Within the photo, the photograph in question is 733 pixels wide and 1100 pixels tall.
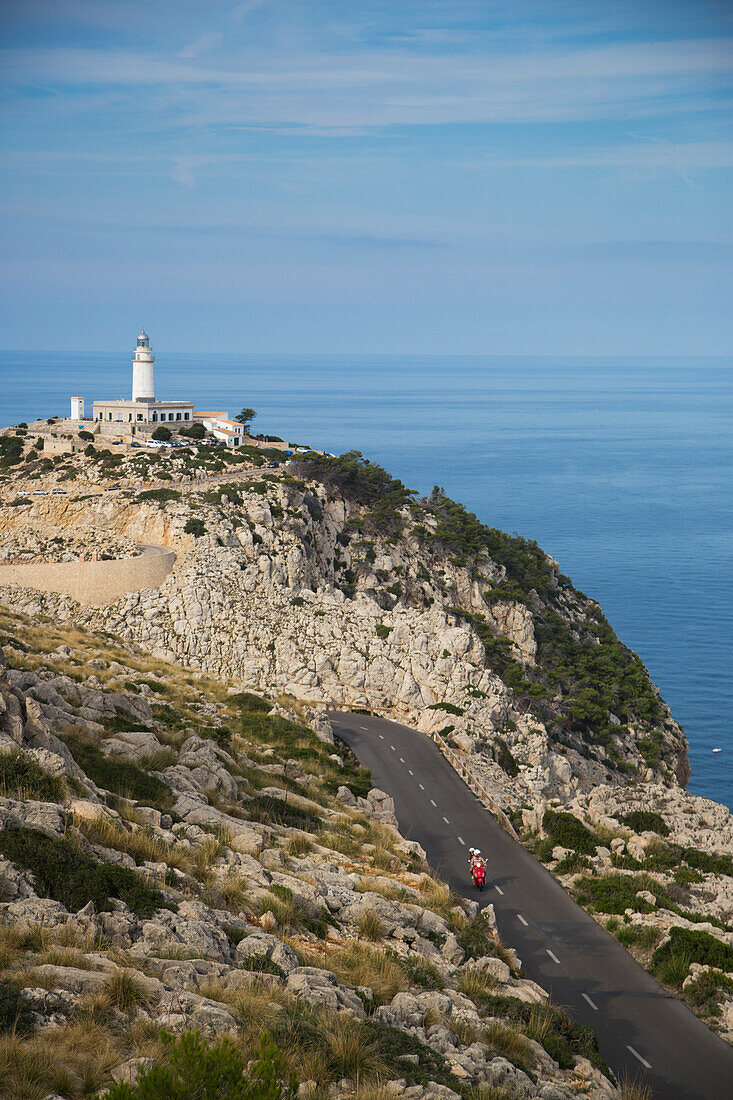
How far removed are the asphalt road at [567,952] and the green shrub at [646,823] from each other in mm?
5603

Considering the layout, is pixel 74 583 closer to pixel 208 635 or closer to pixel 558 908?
pixel 208 635

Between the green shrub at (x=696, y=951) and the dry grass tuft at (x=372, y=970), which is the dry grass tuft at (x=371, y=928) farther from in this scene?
the green shrub at (x=696, y=951)

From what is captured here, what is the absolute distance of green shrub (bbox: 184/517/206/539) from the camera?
5766 centimetres

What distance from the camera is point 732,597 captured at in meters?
101

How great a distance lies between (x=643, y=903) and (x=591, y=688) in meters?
42.5

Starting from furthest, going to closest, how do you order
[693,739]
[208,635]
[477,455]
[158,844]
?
[477,455]
[693,739]
[208,635]
[158,844]

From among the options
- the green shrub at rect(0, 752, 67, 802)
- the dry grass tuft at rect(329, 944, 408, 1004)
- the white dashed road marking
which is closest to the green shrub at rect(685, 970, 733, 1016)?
the white dashed road marking

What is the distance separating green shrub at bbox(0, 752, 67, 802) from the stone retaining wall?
38280 mm

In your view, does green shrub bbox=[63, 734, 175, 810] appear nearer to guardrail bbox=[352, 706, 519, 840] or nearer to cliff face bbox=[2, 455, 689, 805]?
guardrail bbox=[352, 706, 519, 840]

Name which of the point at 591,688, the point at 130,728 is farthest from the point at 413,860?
the point at 591,688

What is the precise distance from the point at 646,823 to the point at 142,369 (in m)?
66.6

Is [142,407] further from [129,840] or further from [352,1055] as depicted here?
[352,1055]

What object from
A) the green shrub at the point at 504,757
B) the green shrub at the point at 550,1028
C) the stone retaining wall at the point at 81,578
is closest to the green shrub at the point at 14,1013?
the green shrub at the point at 550,1028

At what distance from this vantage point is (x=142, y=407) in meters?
80.2
